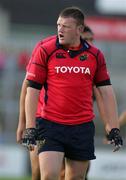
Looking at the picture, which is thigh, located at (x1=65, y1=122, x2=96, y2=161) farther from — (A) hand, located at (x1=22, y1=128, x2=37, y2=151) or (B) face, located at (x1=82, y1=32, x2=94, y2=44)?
(B) face, located at (x1=82, y1=32, x2=94, y2=44)

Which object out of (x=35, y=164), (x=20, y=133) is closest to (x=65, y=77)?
(x=20, y=133)

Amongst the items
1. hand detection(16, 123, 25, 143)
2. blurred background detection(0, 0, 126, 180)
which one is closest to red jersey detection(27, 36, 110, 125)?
hand detection(16, 123, 25, 143)

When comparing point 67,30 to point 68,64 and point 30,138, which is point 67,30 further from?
point 30,138

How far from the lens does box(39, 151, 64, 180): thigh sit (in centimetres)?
923

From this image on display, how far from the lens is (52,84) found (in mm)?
9438

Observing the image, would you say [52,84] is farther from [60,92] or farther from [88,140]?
[88,140]

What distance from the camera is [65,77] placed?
30.8ft

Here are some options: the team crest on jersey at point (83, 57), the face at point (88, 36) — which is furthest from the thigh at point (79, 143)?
the face at point (88, 36)

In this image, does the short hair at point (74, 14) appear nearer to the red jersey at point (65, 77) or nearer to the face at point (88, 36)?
the red jersey at point (65, 77)

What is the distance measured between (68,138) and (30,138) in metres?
0.49

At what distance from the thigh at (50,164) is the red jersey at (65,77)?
391 millimetres

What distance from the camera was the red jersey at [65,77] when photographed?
9352 mm

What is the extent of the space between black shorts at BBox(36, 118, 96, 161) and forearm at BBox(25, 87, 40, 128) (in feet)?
0.83

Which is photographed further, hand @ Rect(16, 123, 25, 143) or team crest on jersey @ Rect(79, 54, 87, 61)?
hand @ Rect(16, 123, 25, 143)
